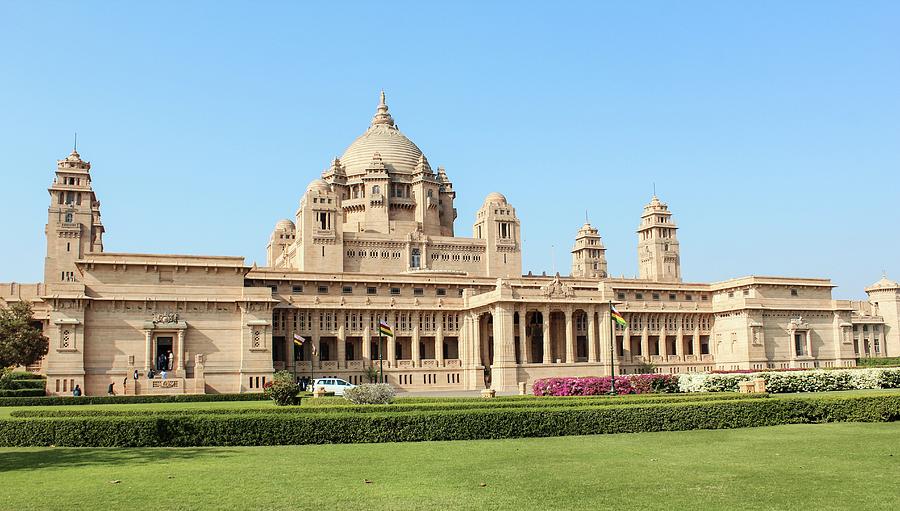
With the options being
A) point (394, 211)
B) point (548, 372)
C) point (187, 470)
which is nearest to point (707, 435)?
point (187, 470)

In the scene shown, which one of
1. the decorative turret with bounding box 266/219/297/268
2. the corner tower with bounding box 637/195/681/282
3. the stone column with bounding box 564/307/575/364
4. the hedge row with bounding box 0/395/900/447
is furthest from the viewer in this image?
the corner tower with bounding box 637/195/681/282

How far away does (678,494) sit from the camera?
1698 centimetres

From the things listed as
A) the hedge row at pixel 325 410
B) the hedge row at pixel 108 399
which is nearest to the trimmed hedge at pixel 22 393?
the hedge row at pixel 108 399

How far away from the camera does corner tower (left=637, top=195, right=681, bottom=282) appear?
355 ft

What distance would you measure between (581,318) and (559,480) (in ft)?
187

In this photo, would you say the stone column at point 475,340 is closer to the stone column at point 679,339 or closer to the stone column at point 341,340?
the stone column at point 341,340

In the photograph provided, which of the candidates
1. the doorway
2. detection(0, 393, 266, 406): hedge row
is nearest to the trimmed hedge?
detection(0, 393, 266, 406): hedge row

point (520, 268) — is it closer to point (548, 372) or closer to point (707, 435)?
point (548, 372)

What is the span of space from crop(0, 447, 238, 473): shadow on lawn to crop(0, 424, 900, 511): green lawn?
0.16ft

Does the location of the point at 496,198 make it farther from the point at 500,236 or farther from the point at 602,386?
the point at 602,386

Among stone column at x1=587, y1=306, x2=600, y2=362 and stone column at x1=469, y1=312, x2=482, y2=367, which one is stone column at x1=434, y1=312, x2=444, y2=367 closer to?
stone column at x1=469, y1=312, x2=482, y2=367

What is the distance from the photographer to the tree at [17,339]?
58750 millimetres

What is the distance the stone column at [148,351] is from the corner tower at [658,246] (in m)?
67.1

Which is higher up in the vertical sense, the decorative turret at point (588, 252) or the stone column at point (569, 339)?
the decorative turret at point (588, 252)
